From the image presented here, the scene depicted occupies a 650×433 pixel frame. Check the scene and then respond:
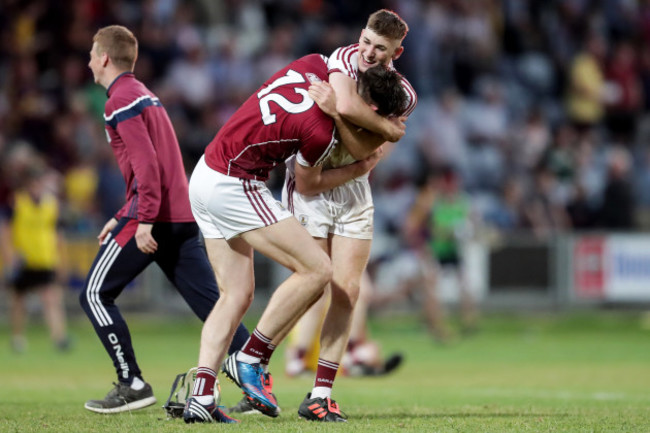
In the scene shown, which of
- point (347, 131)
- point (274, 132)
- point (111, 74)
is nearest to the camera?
point (274, 132)

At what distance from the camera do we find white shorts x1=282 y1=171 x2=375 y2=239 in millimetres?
7684

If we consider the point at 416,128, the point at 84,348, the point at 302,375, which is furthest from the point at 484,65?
the point at 302,375

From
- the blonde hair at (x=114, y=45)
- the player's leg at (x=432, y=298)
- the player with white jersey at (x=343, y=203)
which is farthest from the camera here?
the player's leg at (x=432, y=298)

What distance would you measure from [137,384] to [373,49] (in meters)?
2.95

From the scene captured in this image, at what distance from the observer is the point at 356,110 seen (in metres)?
6.96

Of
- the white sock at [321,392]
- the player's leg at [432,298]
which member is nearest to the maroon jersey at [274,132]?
the white sock at [321,392]

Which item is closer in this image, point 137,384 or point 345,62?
point 345,62

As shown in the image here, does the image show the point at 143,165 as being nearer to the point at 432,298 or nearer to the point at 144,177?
the point at 144,177

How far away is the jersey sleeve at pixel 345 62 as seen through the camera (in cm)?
729

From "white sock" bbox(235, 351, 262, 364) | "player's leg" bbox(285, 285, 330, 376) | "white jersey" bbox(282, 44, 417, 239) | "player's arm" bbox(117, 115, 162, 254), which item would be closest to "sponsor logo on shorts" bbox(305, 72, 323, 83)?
"white jersey" bbox(282, 44, 417, 239)

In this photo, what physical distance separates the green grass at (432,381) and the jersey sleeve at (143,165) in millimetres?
1480

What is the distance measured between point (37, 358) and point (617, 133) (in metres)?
14.6

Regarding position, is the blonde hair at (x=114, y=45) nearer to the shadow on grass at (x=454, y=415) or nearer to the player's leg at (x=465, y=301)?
the shadow on grass at (x=454, y=415)

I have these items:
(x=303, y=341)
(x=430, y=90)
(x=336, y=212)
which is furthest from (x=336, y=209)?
(x=430, y=90)
